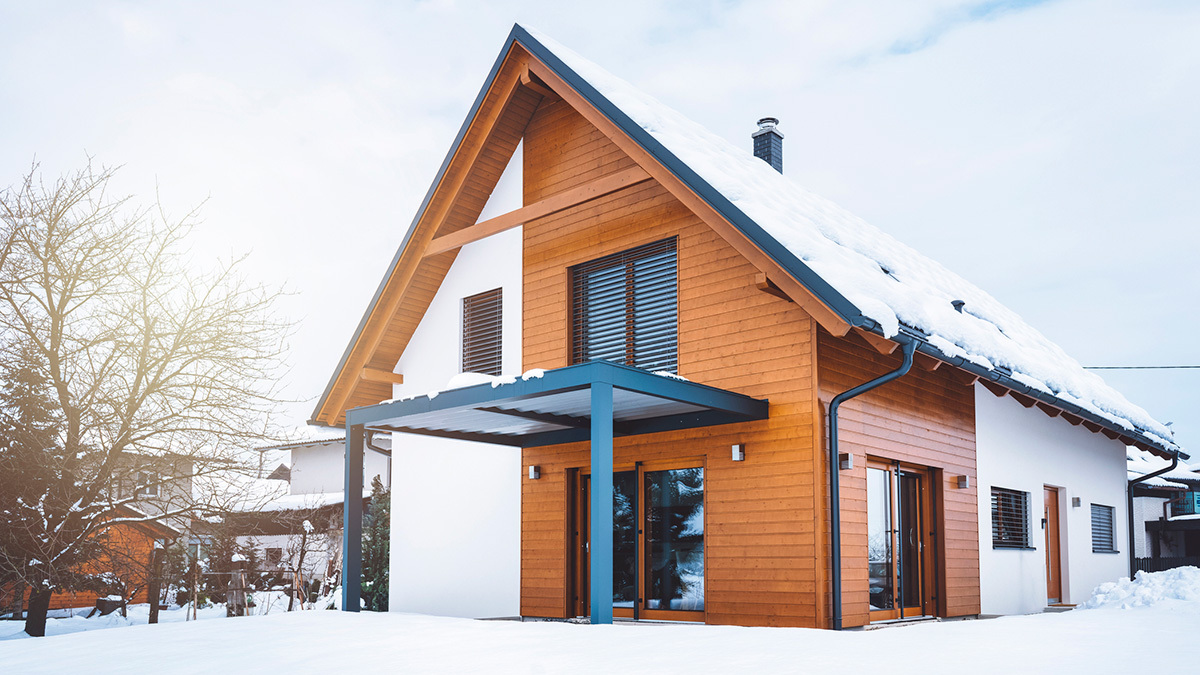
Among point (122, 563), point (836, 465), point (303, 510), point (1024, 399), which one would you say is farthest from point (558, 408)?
point (303, 510)

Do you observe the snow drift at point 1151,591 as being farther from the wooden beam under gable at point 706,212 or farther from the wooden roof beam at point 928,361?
the wooden beam under gable at point 706,212

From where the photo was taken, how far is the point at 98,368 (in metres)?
14.3

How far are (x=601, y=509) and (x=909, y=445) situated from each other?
430 cm

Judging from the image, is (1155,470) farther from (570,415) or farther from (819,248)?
(570,415)

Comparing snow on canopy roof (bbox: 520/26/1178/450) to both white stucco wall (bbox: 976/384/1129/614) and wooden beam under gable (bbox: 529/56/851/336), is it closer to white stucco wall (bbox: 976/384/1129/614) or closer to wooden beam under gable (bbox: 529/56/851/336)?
wooden beam under gable (bbox: 529/56/851/336)

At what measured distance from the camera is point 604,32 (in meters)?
46.2

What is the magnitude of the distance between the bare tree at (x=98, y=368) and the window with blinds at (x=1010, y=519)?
413 inches

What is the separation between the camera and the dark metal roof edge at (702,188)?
27.8ft

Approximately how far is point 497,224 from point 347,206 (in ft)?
98.6

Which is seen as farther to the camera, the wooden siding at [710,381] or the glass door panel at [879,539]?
the glass door panel at [879,539]

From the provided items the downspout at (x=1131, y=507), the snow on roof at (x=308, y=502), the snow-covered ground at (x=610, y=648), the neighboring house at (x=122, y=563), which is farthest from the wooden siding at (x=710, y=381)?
the snow on roof at (x=308, y=502)

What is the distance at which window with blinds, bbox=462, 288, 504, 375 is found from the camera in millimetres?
12891

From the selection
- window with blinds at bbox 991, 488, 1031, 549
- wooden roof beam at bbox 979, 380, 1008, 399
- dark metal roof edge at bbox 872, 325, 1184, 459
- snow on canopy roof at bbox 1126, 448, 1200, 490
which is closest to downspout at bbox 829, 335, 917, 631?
dark metal roof edge at bbox 872, 325, 1184, 459

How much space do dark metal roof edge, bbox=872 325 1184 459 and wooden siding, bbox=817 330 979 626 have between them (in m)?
0.64
